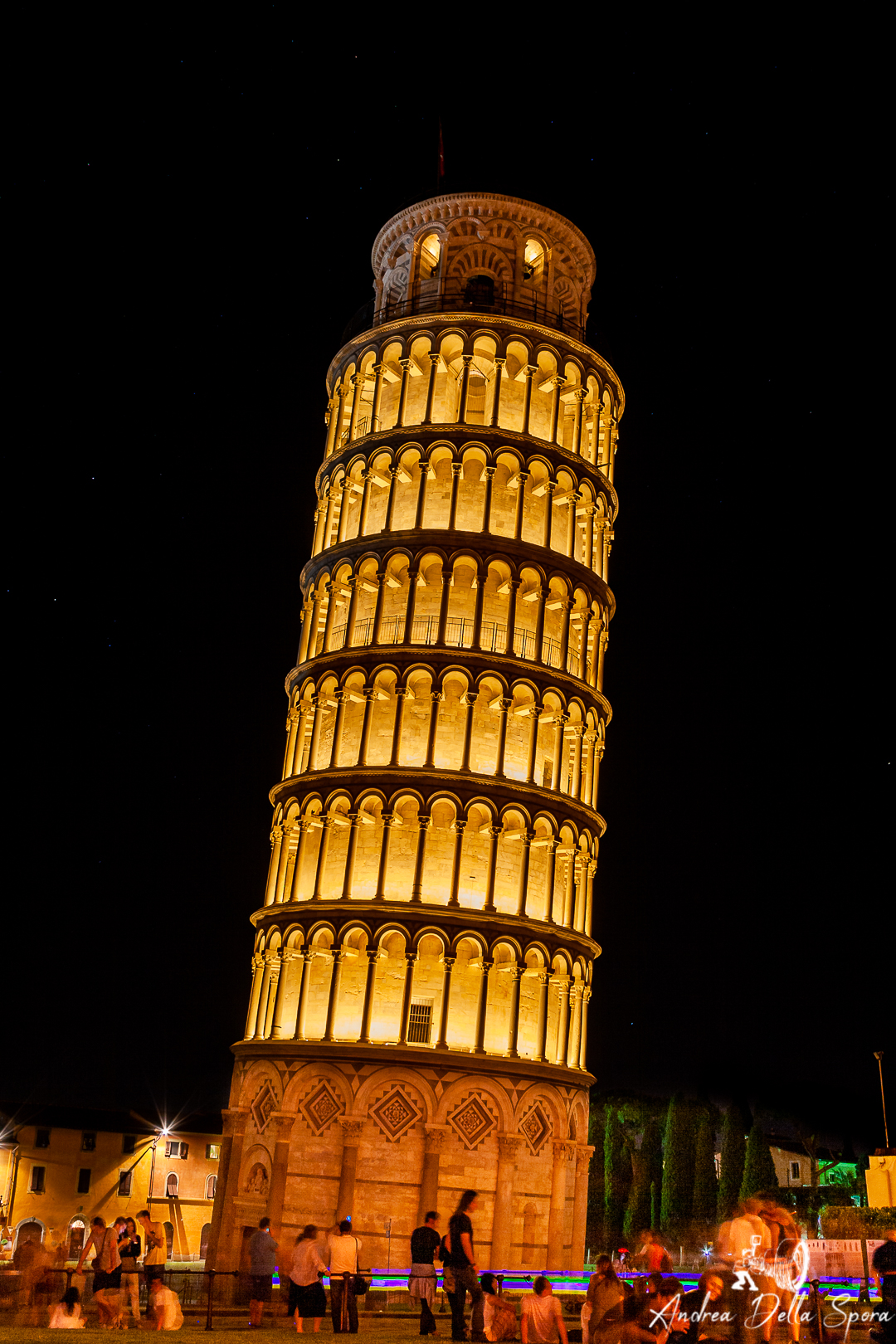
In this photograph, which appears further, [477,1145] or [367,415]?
[367,415]

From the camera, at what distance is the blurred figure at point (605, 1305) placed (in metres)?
13.9

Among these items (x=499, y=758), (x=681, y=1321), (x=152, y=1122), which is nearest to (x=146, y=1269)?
(x=681, y=1321)

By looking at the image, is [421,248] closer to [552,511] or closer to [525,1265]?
[552,511]

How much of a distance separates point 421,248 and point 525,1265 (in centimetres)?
3263

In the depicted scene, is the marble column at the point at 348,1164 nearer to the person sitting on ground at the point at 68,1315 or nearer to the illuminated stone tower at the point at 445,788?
the illuminated stone tower at the point at 445,788

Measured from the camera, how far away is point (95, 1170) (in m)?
74.9

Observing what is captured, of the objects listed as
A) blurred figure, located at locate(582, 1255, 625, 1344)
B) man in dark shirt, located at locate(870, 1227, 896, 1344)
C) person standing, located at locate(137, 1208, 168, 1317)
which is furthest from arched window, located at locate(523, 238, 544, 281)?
man in dark shirt, located at locate(870, 1227, 896, 1344)

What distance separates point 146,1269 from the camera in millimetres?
19062

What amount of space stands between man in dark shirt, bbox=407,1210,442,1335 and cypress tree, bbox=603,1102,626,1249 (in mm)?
61626

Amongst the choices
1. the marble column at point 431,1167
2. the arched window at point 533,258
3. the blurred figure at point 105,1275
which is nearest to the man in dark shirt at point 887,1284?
the blurred figure at point 105,1275

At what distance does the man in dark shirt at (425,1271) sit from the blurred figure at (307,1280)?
4.38 feet

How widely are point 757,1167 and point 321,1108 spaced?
45.3 meters

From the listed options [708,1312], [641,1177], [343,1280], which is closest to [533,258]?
[343,1280]

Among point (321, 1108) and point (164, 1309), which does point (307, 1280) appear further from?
point (321, 1108)
